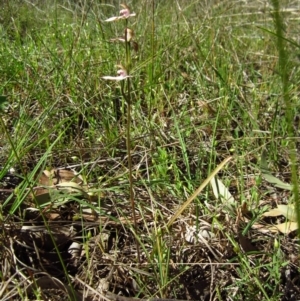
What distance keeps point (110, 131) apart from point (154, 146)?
169 millimetres

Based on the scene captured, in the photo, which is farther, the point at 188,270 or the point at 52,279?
the point at 188,270

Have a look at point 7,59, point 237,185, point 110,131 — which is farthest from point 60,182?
point 7,59

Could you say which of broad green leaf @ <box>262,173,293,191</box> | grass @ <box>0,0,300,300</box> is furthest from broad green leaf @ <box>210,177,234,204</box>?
broad green leaf @ <box>262,173,293,191</box>

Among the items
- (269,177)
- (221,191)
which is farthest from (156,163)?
(269,177)

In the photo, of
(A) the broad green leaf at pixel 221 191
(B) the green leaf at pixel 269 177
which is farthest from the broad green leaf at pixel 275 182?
(A) the broad green leaf at pixel 221 191

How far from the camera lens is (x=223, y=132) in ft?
6.21

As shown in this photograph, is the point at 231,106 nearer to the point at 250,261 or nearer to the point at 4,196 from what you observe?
the point at 250,261

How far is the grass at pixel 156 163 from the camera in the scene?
4.14ft

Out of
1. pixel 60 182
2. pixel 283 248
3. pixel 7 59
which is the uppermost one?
pixel 7 59

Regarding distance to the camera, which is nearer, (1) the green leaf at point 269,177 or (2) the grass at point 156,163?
(2) the grass at point 156,163

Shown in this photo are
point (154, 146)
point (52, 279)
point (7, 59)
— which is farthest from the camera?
point (7, 59)

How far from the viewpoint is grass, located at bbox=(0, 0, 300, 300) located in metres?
1.26

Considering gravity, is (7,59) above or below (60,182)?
above

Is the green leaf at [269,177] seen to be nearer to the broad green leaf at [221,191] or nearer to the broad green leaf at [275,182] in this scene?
the broad green leaf at [275,182]
